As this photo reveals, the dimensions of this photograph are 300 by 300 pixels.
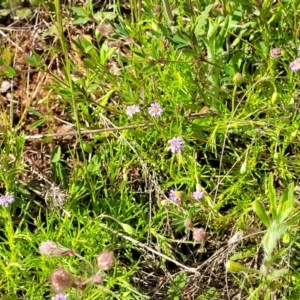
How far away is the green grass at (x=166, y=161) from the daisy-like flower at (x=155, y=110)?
1.5 inches

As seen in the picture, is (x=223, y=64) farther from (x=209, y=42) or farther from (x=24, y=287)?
(x=24, y=287)

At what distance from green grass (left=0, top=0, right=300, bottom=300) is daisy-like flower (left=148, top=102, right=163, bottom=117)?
1.5 inches

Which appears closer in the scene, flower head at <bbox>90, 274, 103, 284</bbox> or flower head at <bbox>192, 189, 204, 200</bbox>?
flower head at <bbox>90, 274, 103, 284</bbox>

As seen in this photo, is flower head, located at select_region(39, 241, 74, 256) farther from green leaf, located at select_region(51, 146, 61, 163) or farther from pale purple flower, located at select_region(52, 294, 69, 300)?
green leaf, located at select_region(51, 146, 61, 163)

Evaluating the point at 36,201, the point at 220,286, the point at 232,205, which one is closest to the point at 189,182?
the point at 232,205

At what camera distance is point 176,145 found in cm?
171

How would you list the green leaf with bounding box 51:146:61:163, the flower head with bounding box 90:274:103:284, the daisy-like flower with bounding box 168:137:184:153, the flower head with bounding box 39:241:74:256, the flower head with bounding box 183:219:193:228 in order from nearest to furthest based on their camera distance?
the flower head with bounding box 90:274:103:284
the flower head with bounding box 39:241:74:256
the flower head with bounding box 183:219:193:228
the daisy-like flower with bounding box 168:137:184:153
the green leaf with bounding box 51:146:61:163

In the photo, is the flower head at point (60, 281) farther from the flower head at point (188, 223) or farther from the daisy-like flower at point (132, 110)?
the daisy-like flower at point (132, 110)

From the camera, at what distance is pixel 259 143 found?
5.83ft

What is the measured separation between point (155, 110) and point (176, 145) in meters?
0.12

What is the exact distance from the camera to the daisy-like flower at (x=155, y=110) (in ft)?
5.75

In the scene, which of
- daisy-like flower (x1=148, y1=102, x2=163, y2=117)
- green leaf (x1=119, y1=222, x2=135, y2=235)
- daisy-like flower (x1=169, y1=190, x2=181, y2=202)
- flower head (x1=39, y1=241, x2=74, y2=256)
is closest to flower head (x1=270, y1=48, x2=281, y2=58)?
daisy-like flower (x1=148, y1=102, x2=163, y2=117)

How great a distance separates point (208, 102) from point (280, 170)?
0.92 ft

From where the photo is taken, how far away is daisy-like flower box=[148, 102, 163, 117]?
5.75 ft
